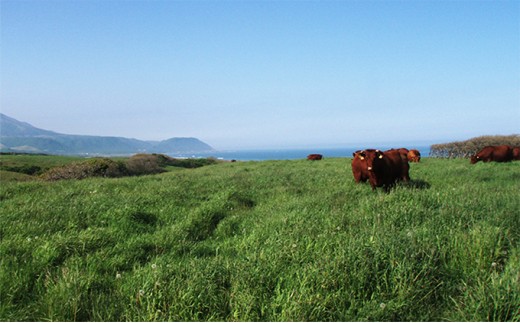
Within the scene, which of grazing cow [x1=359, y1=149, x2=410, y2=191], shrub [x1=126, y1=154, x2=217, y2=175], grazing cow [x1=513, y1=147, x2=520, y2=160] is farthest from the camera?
shrub [x1=126, y1=154, x2=217, y2=175]

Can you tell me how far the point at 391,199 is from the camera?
8156 mm

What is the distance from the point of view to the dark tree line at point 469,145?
43.9m

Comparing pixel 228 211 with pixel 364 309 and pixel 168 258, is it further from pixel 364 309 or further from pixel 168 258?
pixel 364 309

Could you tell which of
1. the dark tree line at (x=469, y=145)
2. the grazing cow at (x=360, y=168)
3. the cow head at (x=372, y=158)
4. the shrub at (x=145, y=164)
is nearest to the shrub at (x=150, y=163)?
the shrub at (x=145, y=164)

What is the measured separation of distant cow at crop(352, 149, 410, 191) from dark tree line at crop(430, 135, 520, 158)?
134ft

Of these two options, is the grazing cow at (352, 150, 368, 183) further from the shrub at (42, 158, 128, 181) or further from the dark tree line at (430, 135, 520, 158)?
the dark tree line at (430, 135, 520, 158)

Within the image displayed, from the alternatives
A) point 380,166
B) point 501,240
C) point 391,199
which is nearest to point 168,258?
point 501,240

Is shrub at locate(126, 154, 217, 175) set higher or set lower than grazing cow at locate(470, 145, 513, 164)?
lower

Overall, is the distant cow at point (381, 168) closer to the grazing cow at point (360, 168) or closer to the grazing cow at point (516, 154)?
the grazing cow at point (360, 168)

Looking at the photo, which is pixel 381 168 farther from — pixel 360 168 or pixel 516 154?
pixel 516 154

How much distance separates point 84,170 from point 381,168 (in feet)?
96.1

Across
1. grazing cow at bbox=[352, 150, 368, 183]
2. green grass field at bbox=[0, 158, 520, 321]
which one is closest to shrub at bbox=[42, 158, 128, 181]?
green grass field at bbox=[0, 158, 520, 321]

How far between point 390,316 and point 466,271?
60.5 inches

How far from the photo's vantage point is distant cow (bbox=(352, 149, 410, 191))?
11.8 metres
